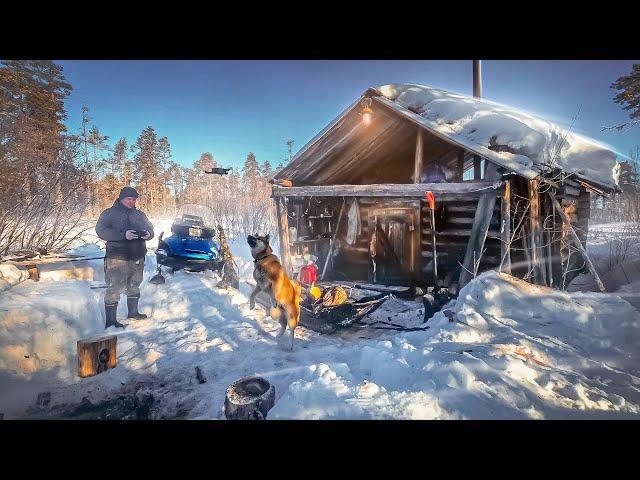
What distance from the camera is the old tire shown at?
2.73 meters

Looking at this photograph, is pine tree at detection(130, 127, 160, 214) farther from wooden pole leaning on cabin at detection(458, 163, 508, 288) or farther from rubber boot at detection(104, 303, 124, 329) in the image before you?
wooden pole leaning on cabin at detection(458, 163, 508, 288)

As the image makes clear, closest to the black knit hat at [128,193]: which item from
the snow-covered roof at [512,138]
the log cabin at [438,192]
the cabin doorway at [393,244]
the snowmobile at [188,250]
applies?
the snowmobile at [188,250]

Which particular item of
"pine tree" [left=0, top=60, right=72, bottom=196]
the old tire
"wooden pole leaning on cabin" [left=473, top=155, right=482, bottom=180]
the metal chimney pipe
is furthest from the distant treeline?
the metal chimney pipe

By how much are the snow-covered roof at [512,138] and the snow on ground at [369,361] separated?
276 cm

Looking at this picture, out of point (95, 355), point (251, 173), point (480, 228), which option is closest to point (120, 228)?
point (95, 355)

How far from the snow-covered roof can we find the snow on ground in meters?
2.76

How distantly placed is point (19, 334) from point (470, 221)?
9567 millimetres

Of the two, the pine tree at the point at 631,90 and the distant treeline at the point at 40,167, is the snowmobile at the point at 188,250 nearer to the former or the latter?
the distant treeline at the point at 40,167

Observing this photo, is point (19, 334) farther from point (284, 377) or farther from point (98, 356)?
point (284, 377)

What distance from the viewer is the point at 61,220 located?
7379mm

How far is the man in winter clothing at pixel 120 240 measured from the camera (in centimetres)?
511

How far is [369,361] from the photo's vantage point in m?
3.51

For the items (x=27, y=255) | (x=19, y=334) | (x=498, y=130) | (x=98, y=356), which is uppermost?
(x=498, y=130)
